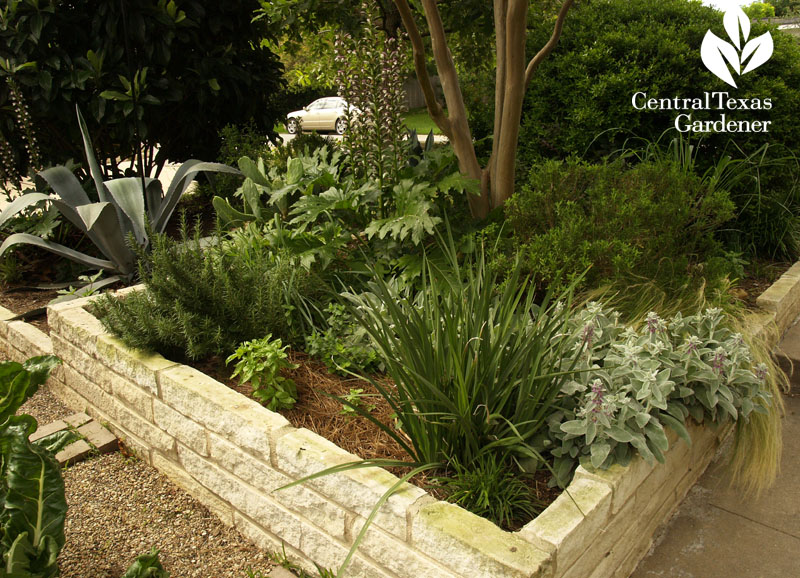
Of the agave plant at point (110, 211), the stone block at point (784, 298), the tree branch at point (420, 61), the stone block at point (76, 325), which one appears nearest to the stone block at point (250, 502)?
the stone block at point (76, 325)

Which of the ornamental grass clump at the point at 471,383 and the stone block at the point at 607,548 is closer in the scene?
the stone block at the point at 607,548

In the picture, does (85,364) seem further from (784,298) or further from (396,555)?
(784,298)

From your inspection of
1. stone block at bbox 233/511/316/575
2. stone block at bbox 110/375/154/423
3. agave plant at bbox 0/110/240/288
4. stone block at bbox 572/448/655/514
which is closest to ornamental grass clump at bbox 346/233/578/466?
stone block at bbox 572/448/655/514

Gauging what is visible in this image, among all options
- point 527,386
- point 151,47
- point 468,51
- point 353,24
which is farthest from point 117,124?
point 527,386

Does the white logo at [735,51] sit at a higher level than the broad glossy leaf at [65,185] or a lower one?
higher

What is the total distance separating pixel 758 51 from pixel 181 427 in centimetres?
420

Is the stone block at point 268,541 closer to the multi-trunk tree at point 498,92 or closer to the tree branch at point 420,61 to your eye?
the multi-trunk tree at point 498,92

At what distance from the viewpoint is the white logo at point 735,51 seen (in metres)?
4.22

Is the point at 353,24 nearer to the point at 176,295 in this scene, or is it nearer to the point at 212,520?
the point at 176,295

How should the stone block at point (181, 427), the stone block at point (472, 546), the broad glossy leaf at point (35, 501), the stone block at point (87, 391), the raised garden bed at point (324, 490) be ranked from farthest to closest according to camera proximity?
the stone block at point (87, 391)
the stone block at point (181, 427)
the broad glossy leaf at point (35, 501)
the raised garden bed at point (324, 490)
the stone block at point (472, 546)

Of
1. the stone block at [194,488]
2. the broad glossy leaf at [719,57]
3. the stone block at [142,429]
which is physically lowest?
the stone block at [194,488]

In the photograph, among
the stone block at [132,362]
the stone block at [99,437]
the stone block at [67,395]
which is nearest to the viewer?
the stone block at [132,362]

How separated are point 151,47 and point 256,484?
3.75 metres

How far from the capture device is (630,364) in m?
2.33
